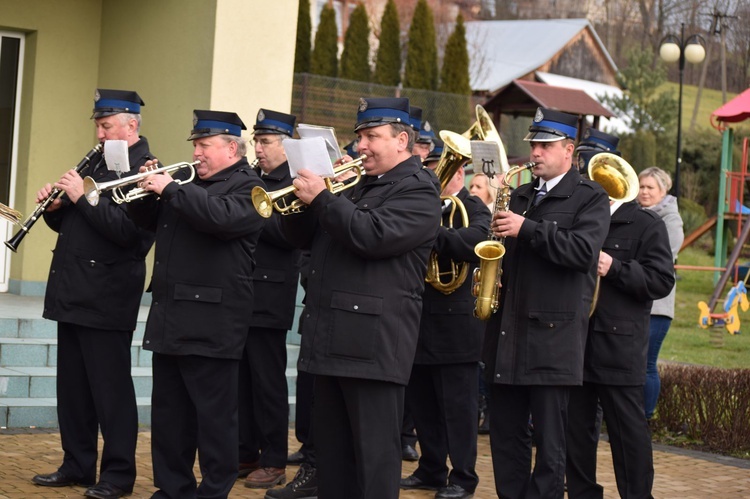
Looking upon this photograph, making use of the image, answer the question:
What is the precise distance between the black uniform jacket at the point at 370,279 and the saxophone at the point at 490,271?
2.00ft

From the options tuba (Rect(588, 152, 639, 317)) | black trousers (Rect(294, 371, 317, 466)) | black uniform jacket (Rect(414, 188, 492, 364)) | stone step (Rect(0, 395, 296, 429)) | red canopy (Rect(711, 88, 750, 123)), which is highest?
red canopy (Rect(711, 88, 750, 123))

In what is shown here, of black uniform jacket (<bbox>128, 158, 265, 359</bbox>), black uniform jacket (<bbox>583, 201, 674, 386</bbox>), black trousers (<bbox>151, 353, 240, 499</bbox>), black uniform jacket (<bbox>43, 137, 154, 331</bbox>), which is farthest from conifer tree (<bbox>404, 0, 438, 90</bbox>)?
black trousers (<bbox>151, 353, 240, 499</bbox>)

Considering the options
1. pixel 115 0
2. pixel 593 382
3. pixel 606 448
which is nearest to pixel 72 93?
pixel 115 0

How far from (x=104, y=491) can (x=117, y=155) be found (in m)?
1.88

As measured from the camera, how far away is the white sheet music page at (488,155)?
611 cm

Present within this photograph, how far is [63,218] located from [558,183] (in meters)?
2.84

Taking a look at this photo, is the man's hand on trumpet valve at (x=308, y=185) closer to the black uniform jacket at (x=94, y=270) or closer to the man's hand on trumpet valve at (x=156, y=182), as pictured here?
the man's hand on trumpet valve at (x=156, y=182)

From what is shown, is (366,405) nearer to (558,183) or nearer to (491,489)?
(558,183)

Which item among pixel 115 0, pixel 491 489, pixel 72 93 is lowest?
pixel 491 489

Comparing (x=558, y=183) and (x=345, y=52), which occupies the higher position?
(x=345, y=52)

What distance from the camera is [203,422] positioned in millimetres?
6105

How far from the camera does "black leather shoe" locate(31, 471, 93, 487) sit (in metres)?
6.74

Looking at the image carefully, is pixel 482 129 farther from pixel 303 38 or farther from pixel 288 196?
pixel 303 38

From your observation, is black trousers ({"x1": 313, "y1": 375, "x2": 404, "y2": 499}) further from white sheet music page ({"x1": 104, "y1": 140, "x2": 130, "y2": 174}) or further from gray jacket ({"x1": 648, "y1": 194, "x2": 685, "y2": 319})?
gray jacket ({"x1": 648, "y1": 194, "x2": 685, "y2": 319})
